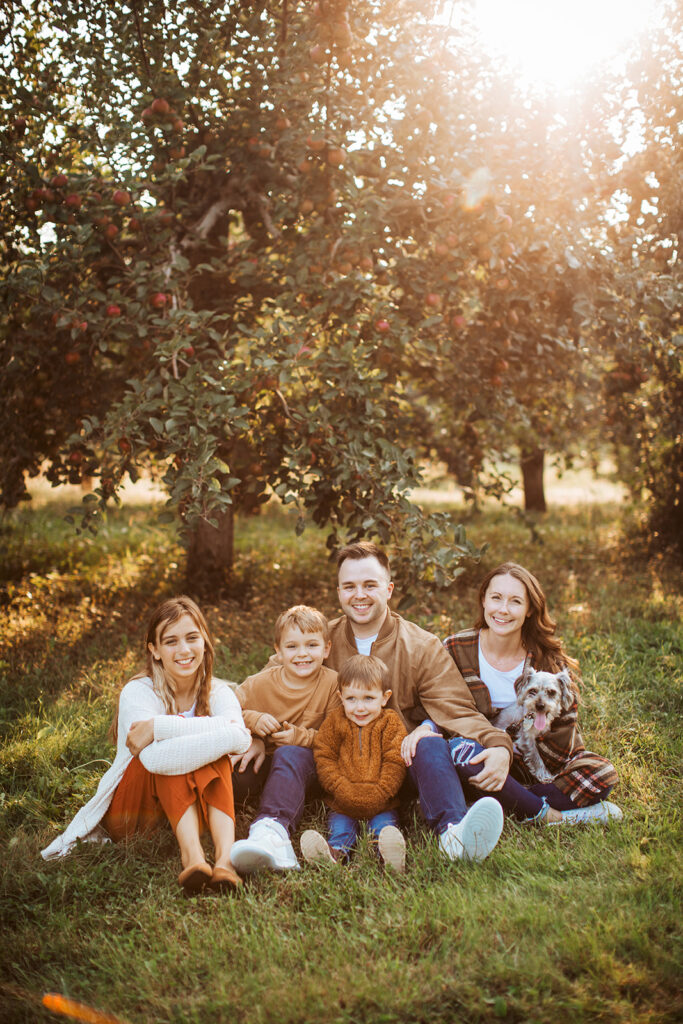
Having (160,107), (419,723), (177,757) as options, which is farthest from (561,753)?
(160,107)

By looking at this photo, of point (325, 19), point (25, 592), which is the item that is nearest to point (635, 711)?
point (325, 19)

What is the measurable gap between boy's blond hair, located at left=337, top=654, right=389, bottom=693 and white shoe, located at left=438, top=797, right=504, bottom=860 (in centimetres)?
58

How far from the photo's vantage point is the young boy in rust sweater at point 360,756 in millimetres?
3035

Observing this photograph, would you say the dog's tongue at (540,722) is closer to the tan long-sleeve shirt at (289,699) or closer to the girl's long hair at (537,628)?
the girl's long hair at (537,628)

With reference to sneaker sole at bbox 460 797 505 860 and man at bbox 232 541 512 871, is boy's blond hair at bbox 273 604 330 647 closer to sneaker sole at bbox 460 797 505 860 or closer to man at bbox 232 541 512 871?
man at bbox 232 541 512 871

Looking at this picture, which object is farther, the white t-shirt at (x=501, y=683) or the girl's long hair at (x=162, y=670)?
the white t-shirt at (x=501, y=683)

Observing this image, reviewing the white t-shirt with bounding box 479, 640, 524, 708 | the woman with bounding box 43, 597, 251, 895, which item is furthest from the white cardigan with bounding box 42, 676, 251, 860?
the white t-shirt with bounding box 479, 640, 524, 708

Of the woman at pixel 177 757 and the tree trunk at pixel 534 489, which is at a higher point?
the tree trunk at pixel 534 489

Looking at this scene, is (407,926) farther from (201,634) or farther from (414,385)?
(414,385)

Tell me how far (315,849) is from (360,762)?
1.24 feet

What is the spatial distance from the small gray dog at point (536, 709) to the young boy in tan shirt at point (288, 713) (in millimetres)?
738

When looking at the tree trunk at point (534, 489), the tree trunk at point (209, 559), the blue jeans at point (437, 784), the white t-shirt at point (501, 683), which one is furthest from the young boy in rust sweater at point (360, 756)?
the tree trunk at point (534, 489)

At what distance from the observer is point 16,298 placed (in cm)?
470

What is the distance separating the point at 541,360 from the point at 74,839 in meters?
4.37
